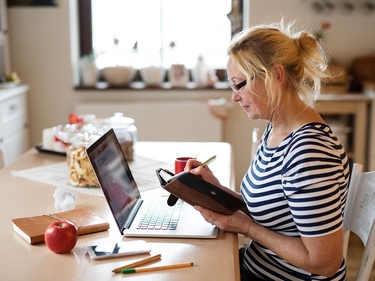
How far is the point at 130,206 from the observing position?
1507 mm

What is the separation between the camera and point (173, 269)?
1.14 m

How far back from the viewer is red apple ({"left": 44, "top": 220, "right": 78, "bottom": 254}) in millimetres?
1200

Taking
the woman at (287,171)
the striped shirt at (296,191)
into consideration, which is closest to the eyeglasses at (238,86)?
the woman at (287,171)

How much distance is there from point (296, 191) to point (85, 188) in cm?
82

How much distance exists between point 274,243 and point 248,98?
1.22 feet

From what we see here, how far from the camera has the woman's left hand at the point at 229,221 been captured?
4.37ft

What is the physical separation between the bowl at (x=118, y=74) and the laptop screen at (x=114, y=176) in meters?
2.11

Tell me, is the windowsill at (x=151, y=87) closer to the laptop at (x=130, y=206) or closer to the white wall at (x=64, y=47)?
the white wall at (x=64, y=47)

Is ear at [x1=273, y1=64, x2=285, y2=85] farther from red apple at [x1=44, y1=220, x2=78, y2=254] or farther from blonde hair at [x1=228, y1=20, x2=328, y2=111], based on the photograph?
red apple at [x1=44, y1=220, x2=78, y2=254]

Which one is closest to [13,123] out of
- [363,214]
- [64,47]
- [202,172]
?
[64,47]

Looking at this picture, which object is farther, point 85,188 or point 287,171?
point 85,188

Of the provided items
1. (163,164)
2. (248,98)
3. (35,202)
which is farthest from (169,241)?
(163,164)

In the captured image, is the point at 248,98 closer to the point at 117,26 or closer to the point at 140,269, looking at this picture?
the point at 140,269

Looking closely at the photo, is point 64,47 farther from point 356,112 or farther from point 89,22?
point 356,112
